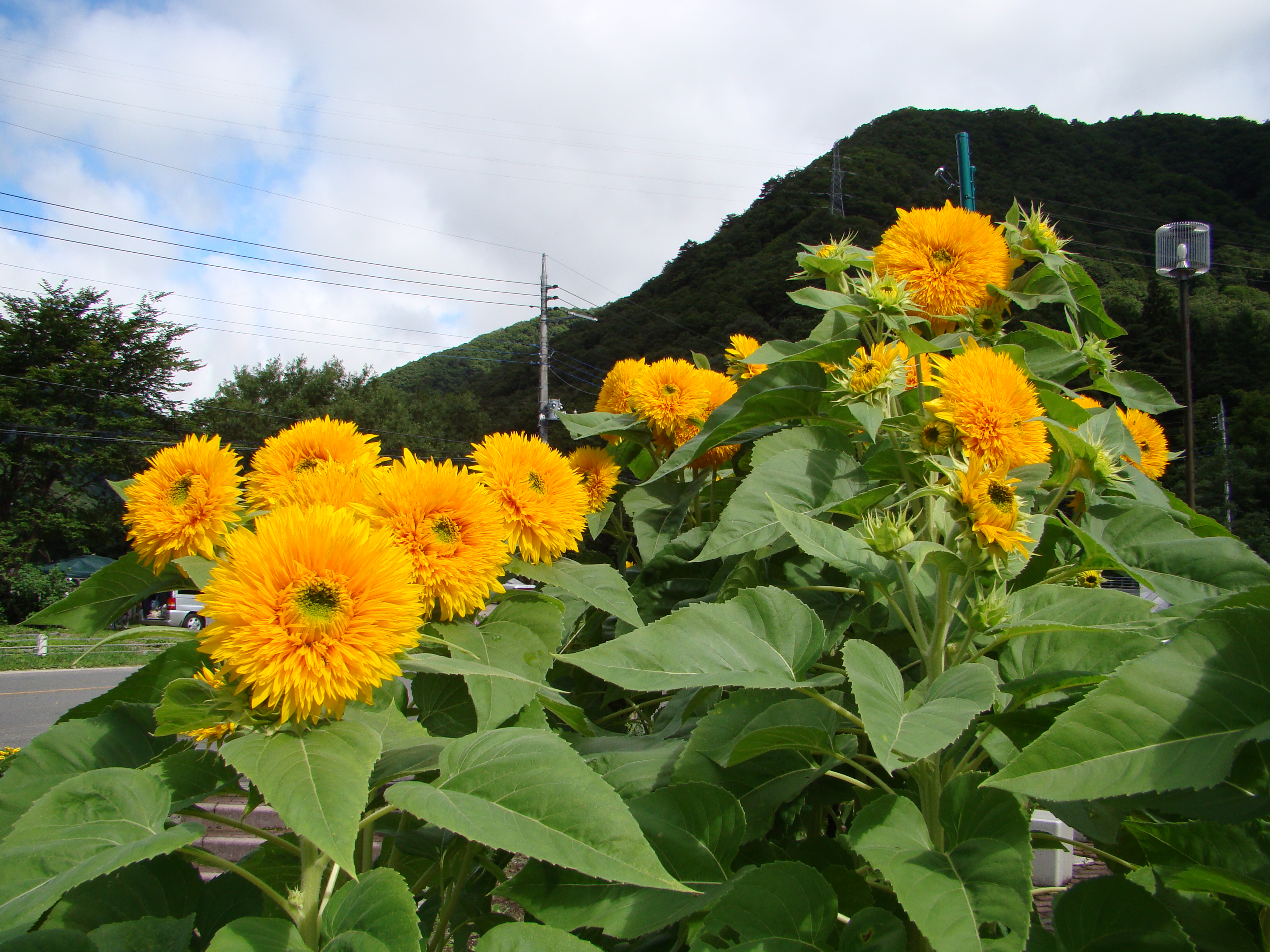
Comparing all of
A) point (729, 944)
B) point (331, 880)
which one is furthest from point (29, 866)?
point (729, 944)

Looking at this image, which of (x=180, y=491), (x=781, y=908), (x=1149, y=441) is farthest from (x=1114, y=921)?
(x=180, y=491)

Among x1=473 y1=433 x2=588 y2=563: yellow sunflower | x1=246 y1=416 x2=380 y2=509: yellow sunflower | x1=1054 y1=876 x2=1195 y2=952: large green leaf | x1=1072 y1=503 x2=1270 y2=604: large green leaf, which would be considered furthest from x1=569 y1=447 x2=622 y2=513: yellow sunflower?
x1=1054 y1=876 x2=1195 y2=952: large green leaf

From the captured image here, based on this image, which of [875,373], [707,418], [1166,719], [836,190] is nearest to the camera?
[1166,719]

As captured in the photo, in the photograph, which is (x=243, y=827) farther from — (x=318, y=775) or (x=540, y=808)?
(x=540, y=808)

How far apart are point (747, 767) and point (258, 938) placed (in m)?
0.51

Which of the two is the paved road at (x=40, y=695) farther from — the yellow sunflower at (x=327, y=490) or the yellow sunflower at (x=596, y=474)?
the yellow sunflower at (x=327, y=490)

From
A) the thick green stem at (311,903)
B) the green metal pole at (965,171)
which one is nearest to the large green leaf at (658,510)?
the thick green stem at (311,903)

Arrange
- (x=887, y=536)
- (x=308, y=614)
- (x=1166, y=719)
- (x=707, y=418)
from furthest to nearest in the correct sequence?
(x=707, y=418), (x=887, y=536), (x=308, y=614), (x=1166, y=719)

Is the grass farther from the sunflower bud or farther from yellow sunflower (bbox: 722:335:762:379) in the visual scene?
the sunflower bud

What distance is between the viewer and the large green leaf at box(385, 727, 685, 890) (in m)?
0.62

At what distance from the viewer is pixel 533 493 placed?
109cm

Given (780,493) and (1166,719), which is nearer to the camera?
(1166,719)

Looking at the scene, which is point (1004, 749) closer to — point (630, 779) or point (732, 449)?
point (630, 779)

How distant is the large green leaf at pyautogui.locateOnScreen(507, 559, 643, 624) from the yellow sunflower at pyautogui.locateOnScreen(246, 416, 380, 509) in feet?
0.91
